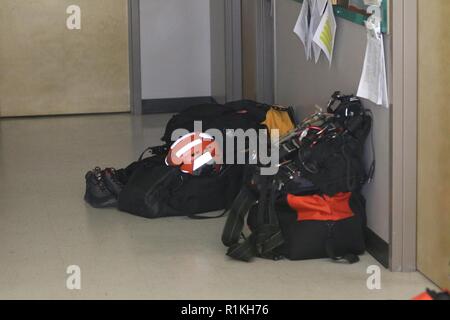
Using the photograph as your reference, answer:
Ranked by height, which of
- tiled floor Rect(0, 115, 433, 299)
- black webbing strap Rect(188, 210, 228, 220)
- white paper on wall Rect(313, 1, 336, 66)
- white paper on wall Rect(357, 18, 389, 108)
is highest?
white paper on wall Rect(313, 1, 336, 66)

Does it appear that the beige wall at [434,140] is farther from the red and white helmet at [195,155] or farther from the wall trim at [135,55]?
the wall trim at [135,55]

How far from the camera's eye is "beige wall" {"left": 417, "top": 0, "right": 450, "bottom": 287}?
3178 millimetres

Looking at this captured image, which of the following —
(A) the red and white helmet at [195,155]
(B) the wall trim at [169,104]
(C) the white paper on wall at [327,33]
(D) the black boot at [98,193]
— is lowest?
(D) the black boot at [98,193]

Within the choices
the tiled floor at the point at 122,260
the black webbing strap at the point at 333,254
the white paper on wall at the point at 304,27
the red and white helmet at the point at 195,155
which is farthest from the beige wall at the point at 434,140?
the red and white helmet at the point at 195,155

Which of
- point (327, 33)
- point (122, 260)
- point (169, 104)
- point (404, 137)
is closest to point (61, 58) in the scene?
point (169, 104)

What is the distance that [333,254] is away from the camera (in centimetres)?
359

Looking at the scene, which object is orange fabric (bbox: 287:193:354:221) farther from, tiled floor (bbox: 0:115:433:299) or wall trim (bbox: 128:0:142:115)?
wall trim (bbox: 128:0:142:115)

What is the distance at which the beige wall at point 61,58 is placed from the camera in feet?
22.1

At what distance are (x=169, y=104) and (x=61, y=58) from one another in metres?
0.86

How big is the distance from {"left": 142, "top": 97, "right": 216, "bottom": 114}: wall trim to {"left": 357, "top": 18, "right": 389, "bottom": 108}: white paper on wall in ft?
11.5

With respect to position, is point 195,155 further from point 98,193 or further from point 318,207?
point 318,207

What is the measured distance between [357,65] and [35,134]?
3163 mm

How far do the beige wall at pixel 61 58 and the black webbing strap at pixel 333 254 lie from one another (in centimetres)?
369

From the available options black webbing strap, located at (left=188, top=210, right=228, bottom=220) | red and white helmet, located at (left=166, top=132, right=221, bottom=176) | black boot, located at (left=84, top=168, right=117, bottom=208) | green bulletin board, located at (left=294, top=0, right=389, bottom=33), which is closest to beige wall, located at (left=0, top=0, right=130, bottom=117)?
black boot, located at (left=84, top=168, right=117, bottom=208)
